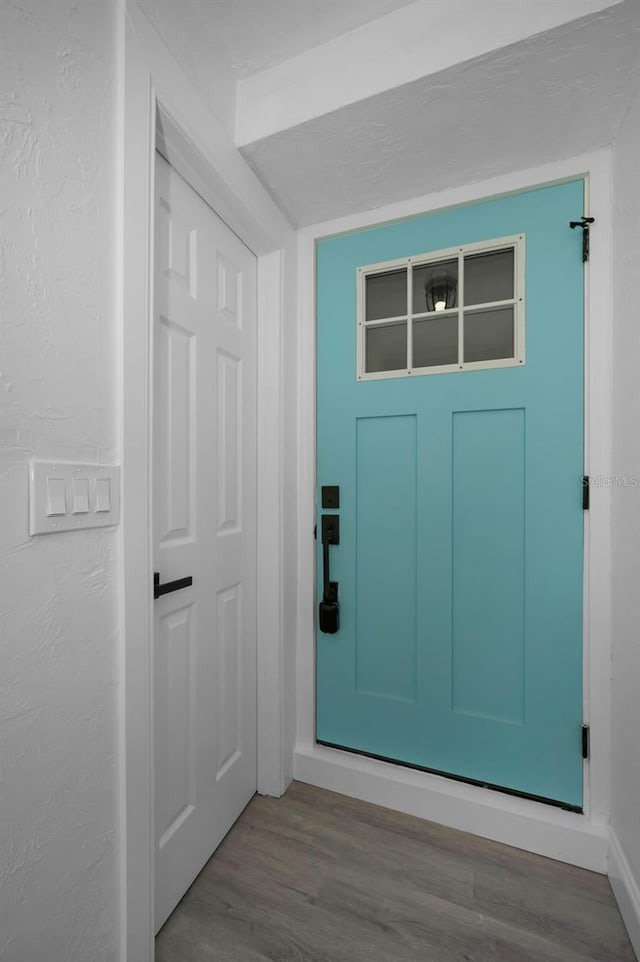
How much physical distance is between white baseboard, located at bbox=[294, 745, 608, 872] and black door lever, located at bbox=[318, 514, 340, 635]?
1.69 ft

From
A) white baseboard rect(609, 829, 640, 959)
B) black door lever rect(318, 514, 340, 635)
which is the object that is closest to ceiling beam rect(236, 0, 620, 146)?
black door lever rect(318, 514, 340, 635)

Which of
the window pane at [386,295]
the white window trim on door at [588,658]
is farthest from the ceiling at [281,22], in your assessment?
the window pane at [386,295]

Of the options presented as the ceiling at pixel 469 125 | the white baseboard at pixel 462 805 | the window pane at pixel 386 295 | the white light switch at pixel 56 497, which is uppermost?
the ceiling at pixel 469 125

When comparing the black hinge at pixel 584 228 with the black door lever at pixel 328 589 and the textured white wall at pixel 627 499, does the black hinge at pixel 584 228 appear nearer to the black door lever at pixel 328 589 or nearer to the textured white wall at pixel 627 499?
the textured white wall at pixel 627 499

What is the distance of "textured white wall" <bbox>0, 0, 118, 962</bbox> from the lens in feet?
2.36

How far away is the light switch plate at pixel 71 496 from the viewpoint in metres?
0.76

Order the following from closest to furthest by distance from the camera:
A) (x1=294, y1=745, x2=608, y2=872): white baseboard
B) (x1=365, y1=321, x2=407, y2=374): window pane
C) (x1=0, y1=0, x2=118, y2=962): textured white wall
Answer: (x1=0, y1=0, x2=118, y2=962): textured white wall < (x1=294, y1=745, x2=608, y2=872): white baseboard < (x1=365, y1=321, x2=407, y2=374): window pane

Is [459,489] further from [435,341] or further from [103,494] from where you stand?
[103,494]

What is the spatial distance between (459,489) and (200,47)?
59.7 inches

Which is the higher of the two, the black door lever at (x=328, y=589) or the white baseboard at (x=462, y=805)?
the black door lever at (x=328, y=589)

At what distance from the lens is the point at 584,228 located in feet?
4.49

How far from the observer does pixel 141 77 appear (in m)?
0.96

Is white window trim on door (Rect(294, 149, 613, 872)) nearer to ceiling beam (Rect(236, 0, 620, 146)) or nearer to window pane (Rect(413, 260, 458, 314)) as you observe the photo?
window pane (Rect(413, 260, 458, 314))

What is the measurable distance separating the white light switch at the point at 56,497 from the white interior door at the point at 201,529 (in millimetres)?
345
